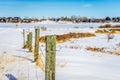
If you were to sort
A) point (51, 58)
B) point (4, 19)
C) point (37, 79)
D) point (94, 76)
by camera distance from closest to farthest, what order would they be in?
point (51, 58)
point (37, 79)
point (94, 76)
point (4, 19)

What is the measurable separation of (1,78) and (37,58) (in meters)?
3.11

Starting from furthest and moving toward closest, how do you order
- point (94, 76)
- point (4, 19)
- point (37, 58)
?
point (4, 19)
point (37, 58)
point (94, 76)

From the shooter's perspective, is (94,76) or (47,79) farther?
(94,76)

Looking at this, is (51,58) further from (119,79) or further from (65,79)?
(119,79)

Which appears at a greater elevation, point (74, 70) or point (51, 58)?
point (51, 58)

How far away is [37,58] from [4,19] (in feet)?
439

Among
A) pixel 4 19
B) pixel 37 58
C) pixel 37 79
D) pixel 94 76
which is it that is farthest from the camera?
pixel 4 19

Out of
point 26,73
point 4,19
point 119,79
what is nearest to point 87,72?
point 119,79

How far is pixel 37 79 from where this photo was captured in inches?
282

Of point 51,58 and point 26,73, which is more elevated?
point 51,58

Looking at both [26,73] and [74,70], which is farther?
[74,70]

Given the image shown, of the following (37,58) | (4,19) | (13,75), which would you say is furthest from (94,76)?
(4,19)

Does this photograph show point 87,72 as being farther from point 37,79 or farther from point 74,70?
point 37,79

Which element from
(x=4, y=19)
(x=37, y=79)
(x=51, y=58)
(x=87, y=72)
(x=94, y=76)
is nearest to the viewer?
(x=51, y=58)
